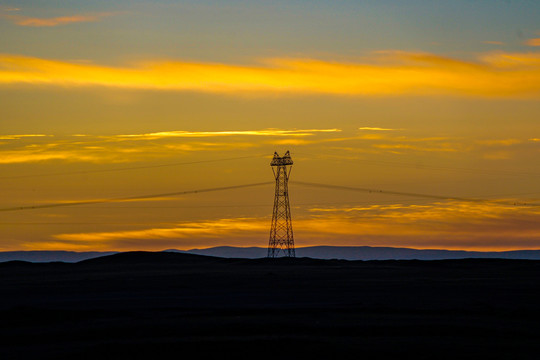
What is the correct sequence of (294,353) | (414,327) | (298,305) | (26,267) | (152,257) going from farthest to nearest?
(152,257), (26,267), (298,305), (414,327), (294,353)

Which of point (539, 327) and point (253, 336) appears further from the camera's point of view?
point (539, 327)

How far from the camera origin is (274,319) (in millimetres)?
45969

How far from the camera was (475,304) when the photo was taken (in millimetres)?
54281

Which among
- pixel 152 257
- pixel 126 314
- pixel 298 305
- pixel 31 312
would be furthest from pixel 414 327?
pixel 152 257

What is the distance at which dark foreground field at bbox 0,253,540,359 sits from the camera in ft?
117

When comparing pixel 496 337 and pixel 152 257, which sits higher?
pixel 152 257

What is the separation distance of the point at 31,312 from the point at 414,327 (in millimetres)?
22701

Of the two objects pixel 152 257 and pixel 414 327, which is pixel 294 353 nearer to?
pixel 414 327

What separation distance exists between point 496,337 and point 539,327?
4.60 meters

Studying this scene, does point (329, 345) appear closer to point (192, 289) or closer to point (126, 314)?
point (126, 314)

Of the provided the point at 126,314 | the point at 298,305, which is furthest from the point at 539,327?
the point at 126,314

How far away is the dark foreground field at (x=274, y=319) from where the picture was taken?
117 feet

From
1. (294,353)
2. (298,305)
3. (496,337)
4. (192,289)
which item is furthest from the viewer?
(192,289)

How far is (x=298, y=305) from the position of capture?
54219 mm
